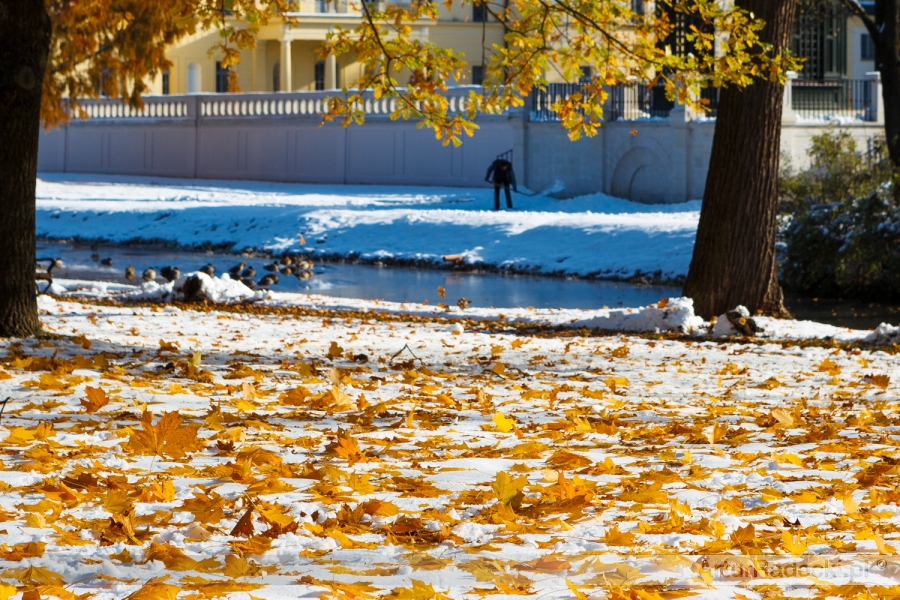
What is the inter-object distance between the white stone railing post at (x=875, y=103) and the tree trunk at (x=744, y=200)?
71.4 ft

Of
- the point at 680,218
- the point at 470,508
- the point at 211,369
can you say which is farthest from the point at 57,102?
the point at 470,508

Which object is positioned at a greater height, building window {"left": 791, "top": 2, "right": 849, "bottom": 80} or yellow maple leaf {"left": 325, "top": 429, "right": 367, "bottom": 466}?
building window {"left": 791, "top": 2, "right": 849, "bottom": 80}

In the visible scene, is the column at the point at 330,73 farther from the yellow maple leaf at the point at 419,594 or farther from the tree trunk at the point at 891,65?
the yellow maple leaf at the point at 419,594

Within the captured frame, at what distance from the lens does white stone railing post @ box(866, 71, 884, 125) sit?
3303 centimetres

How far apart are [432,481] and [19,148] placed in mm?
5097

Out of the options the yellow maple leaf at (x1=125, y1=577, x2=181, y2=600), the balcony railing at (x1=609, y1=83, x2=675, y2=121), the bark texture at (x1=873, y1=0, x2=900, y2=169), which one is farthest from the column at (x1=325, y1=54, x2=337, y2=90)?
the yellow maple leaf at (x1=125, y1=577, x2=181, y2=600)

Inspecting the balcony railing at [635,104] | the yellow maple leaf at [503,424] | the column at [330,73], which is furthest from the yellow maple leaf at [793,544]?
the column at [330,73]

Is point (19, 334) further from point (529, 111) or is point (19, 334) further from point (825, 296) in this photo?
point (529, 111)

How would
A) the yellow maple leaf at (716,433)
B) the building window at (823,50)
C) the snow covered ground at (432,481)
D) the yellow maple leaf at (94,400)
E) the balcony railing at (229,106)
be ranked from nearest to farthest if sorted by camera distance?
the snow covered ground at (432,481) < the yellow maple leaf at (716,433) < the yellow maple leaf at (94,400) < the balcony railing at (229,106) < the building window at (823,50)

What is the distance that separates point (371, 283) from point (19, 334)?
1341 cm

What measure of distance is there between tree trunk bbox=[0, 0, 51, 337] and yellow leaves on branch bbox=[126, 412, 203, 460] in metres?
3.94

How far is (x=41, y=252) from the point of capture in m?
26.9

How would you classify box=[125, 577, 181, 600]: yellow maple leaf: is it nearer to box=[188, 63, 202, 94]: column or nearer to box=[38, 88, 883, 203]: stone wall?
box=[38, 88, 883, 203]: stone wall

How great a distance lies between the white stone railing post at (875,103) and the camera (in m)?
33.0
